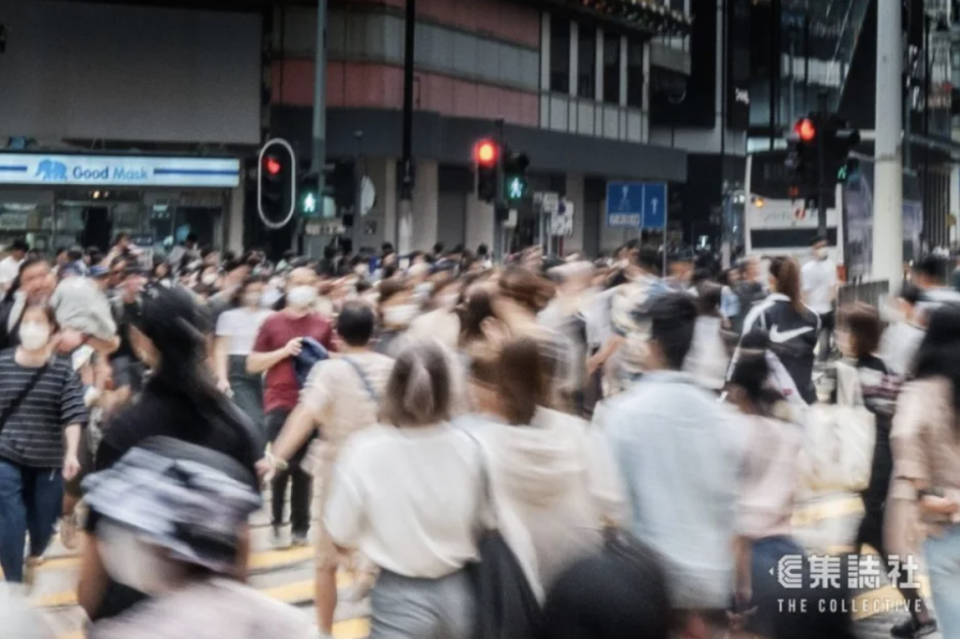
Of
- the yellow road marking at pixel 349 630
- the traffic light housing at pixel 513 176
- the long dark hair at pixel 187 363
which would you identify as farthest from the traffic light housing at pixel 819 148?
the long dark hair at pixel 187 363

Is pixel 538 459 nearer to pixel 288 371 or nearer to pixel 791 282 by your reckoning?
pixel 288 371

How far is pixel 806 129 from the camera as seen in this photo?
18766 mm

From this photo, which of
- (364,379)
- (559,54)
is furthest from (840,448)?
(559,54)

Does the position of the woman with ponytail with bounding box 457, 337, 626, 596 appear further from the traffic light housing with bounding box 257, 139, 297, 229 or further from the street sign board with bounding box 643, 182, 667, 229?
the street sign board with bounding box 643, 182, 667, 229

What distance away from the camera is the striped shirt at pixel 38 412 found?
915 centimetres

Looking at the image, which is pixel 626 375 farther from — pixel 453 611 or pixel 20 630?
pixel 20 630

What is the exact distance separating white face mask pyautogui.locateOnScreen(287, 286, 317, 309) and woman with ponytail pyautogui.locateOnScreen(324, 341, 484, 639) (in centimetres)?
663

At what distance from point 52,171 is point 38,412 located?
2565 centimetres

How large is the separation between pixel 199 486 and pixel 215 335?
10533 millimetres

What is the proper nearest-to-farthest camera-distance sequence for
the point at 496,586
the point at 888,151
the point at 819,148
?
1. the point at 496,586
2. the point at 819,148
3. the point at 888,151

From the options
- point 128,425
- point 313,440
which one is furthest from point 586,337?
point 128,425

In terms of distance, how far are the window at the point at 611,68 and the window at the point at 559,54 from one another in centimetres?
302

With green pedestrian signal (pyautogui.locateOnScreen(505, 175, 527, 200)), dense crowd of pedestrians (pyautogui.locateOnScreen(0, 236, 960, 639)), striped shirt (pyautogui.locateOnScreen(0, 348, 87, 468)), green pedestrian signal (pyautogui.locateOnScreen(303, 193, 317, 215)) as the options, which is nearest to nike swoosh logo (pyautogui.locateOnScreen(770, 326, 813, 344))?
dense crowd of pedestrians (pyautogui.locateOnScreen(0, 236, 960, 639))

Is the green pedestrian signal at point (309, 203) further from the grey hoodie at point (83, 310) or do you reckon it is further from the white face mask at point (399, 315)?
the white face mask at point (399, 315)
